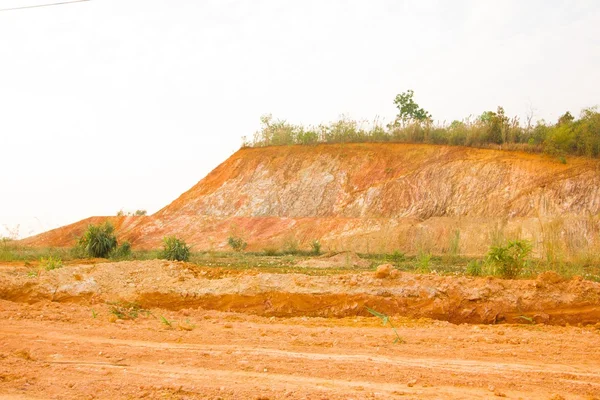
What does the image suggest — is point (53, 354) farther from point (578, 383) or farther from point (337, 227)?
point (337, 227)

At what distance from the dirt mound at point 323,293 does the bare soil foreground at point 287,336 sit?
3 cm

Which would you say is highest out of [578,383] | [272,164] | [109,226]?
[272,164]

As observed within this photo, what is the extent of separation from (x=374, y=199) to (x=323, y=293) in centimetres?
2717

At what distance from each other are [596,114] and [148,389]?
3690 cm

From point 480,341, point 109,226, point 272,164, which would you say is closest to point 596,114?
point 272,164

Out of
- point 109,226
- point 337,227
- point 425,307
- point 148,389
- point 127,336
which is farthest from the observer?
point 337,227

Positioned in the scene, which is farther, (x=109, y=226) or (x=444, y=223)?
(x=444, y=223)

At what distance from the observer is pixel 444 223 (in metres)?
32.5

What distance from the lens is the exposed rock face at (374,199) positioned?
103 feet

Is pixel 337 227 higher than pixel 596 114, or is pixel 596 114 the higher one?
pixel 596 114

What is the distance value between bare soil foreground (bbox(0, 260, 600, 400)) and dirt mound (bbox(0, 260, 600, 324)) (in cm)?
3

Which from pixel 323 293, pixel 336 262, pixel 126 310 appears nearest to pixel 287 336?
pixel 323 293

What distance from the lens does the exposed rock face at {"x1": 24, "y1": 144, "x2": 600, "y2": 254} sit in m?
31.5

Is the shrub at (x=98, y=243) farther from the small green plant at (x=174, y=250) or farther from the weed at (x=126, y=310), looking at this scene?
the weed at (x=126, y=310)
